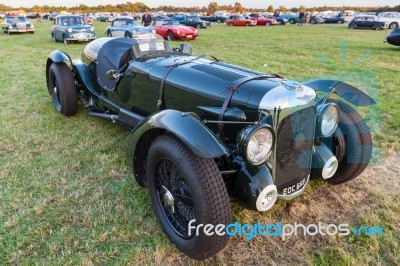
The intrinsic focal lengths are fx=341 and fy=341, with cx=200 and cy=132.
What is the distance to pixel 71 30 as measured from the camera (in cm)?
1546

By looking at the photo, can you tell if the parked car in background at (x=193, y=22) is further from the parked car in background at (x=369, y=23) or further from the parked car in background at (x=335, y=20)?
the parked car in background at (x=335, y=20)

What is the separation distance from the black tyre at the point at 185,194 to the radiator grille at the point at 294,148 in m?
0.59

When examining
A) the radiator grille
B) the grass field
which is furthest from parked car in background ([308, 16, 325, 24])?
the radiator grille

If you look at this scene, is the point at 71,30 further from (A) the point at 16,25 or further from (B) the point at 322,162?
(B) the point at 322,162

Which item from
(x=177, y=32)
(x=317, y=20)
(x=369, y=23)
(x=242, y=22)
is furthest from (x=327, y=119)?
(x=317, y=20)

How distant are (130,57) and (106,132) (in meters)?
1.17

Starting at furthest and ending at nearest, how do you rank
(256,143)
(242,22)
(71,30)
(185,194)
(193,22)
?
1. (242,22)
2. (193,22)
3. (71,30)
4. (185,194)
5. (256,143)

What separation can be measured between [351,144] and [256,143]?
1230 mm

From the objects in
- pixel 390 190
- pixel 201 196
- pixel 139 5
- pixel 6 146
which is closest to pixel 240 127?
pixel 201 196

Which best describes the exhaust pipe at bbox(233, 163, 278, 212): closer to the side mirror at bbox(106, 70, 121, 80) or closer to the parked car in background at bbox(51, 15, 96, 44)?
the side mirror at bbox(106, 70, 121, 80)

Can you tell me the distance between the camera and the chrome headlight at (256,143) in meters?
2.19

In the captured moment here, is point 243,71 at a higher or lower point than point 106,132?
higher

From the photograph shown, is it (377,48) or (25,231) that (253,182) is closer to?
(25,231)

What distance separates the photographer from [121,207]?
2959mm
